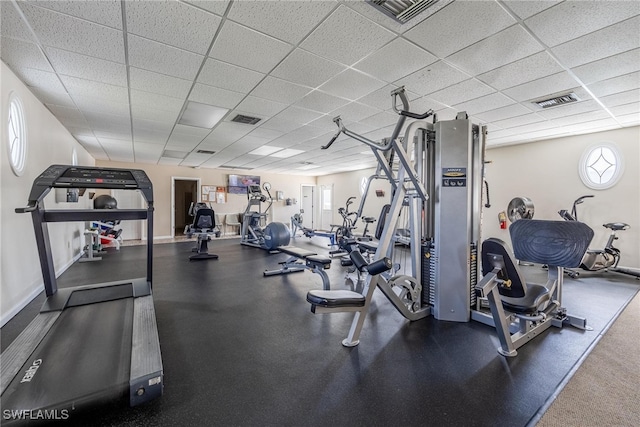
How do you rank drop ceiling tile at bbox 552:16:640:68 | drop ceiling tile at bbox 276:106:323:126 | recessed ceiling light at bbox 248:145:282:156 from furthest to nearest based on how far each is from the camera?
recessed ceiling light at bbox 248:145:282:156 < drop ceiling tile at bbox 276:106:323:126 < drop ceiling tile at bbox 552:16:640:68

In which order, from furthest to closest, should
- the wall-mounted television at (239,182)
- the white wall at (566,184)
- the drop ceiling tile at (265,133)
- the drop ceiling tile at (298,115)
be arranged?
the wall-mounted television at (239,182)
the drop ceiling tile at (265,133)
the white wall at (566,184)
the drop ceiling tile at (298,115)

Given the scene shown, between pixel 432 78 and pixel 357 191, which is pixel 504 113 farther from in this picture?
pixel 357 191

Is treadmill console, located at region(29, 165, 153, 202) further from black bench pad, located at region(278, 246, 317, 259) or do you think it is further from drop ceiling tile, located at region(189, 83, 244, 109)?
black bench pad, located at region(278, 246, 317, 259)

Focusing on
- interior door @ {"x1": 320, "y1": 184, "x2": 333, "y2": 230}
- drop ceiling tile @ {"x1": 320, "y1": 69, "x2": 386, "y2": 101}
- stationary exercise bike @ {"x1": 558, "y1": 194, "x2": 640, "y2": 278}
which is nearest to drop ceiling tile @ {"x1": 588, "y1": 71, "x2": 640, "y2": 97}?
stationary exercise bike @ {"x1": 558, "y1": 194, "x2": 640, "y2": 278}

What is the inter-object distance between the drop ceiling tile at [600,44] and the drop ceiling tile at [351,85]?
160cm

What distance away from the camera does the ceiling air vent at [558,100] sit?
3.30 m

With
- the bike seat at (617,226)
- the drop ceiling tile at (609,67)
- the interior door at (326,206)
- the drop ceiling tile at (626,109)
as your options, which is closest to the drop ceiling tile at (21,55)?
the drop ceiling tile at (609,67)

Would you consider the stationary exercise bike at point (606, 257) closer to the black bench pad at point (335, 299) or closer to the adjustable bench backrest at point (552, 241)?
the adjustable bench backrest at point (552, 241)

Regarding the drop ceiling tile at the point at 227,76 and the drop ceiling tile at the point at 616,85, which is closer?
the drop ceiling tile at the point at 227,76

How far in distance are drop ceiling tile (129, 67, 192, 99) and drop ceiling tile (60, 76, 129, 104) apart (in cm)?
29

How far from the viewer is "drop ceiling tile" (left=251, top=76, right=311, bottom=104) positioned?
9.96ft

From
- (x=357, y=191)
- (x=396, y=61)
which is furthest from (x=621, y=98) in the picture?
(x=357, y=191)

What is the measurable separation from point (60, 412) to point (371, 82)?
11.3ft

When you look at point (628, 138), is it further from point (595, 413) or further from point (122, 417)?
point (122, 417)
